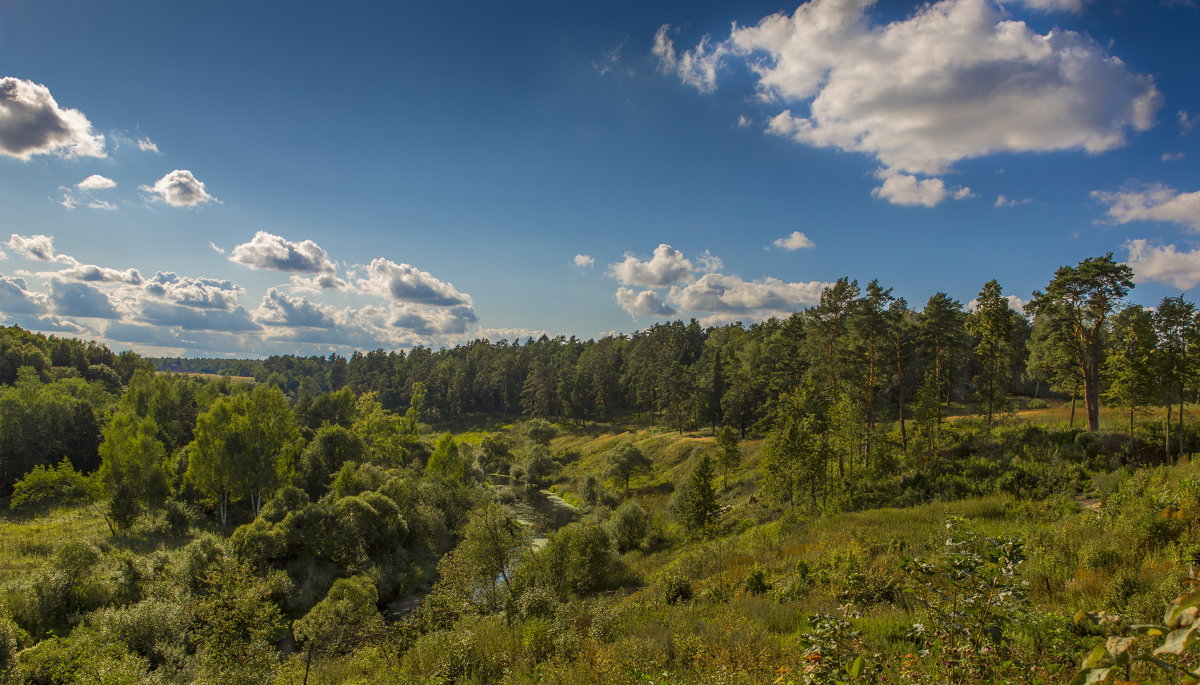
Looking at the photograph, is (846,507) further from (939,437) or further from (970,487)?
(939,437)

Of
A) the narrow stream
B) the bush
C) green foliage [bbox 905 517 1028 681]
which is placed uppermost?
green foliage [bbox 905 517 1028 681]

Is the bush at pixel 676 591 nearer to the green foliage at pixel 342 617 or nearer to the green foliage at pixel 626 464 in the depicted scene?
the green foliage at pixel 342 617

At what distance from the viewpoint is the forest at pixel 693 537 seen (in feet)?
25.9

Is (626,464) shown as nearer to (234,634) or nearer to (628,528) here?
(628,528)

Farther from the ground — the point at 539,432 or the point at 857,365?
the point at 857,365

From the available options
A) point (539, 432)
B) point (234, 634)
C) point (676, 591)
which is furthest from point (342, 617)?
point (539, 432)

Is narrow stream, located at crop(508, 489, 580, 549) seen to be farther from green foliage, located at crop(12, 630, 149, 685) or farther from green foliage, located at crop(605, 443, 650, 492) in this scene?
green foliage, located at crop(12, 630, 149, 685)

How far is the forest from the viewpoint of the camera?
7.91 meters

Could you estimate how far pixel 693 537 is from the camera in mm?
32844

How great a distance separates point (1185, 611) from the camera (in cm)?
155

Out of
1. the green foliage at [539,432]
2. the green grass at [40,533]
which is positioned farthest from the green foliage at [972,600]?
the green foliage at [539,432]

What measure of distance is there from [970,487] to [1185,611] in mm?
29416

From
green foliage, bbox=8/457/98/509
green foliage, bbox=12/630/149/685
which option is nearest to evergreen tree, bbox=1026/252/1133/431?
green foliage, bbox=12/630/149/685

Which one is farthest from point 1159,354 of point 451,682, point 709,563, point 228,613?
point 228,613
